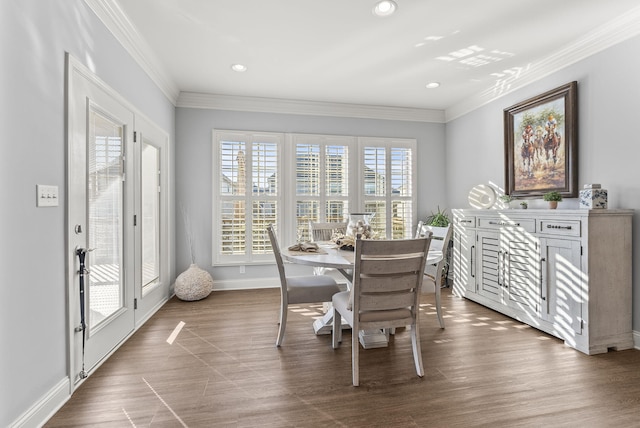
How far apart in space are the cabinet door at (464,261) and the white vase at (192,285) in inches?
125

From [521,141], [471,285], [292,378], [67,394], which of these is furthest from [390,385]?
[521,141]

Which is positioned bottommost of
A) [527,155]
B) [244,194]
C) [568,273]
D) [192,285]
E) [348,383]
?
[348,383]

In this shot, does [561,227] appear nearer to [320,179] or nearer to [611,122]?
[611,122]

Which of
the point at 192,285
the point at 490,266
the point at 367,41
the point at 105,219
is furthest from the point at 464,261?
the point at 105,219

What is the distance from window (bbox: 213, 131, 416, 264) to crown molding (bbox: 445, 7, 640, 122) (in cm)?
134

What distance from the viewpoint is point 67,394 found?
6.19ft

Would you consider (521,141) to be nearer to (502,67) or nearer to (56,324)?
(502,67)

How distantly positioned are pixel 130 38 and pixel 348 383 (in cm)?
320

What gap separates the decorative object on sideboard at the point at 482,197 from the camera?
13.2 ft

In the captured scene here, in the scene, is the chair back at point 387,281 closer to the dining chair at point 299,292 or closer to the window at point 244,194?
the dining chair at point 299,292

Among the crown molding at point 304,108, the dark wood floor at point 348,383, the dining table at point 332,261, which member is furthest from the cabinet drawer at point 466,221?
the crown molding at point 304,108

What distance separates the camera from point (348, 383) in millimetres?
2061

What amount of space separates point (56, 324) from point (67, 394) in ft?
1.44

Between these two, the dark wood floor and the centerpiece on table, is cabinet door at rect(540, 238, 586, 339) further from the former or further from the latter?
the centerpiece on table
